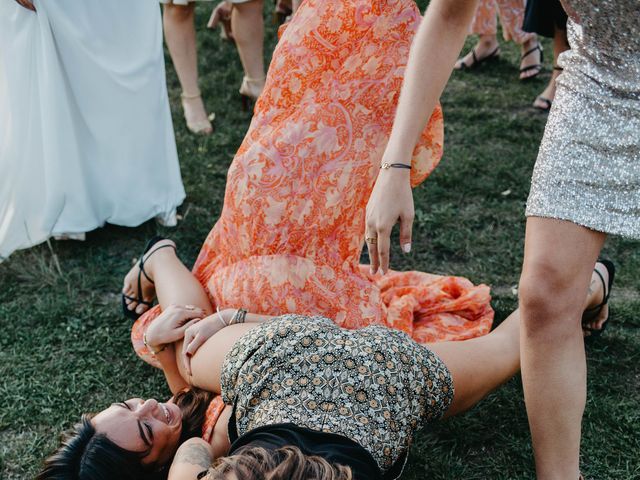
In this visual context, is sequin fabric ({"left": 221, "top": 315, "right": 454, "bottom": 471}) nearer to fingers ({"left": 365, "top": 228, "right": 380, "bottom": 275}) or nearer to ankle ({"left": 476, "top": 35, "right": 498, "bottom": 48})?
fingers ({"left": 365, "top": 228, "right": 380, "bottom": 275})

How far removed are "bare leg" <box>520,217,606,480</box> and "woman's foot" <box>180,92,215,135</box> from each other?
328 cm

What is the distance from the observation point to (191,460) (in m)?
2.25

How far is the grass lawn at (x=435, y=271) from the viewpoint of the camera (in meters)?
2.69

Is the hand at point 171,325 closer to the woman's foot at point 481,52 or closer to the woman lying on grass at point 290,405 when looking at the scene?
the woman lying on grass at point 290,405

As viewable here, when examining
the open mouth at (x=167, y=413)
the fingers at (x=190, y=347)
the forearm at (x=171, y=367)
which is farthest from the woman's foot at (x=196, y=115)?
the open mouth at (x=167, y=413)

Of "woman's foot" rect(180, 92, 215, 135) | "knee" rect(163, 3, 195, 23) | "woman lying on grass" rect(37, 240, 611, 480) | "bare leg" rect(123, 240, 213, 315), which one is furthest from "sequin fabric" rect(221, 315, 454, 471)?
"knee" rect(163, 3, 195, 23)

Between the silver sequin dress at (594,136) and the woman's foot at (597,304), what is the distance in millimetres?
1022

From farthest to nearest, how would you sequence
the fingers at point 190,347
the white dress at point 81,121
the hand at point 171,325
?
the white dress at point 81,121 < the hand at point 171,325 < the fingers at point 190,347

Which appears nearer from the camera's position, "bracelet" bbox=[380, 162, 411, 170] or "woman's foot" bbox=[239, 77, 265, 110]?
"bracelet" bbox=[380, 162, 411, 170]

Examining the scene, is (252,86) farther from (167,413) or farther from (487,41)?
(167,413)

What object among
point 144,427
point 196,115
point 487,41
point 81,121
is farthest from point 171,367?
point 487,41

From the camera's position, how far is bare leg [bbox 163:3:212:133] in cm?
478

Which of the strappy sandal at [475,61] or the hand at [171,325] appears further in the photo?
the strappy sandal at [475,61]

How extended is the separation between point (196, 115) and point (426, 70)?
9.96ft
